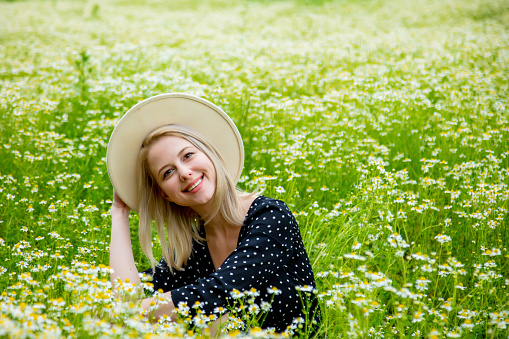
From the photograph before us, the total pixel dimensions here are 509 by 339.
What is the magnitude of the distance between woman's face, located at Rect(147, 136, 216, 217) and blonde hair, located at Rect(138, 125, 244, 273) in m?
0.05

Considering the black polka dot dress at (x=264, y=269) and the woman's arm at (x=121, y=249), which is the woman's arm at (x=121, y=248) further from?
the black polka dot dress at (x=264, y=269)

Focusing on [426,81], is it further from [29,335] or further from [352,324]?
[29,335]

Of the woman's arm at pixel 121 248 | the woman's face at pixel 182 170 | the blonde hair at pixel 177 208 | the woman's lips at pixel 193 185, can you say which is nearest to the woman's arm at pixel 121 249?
the woman's arm at pixel 121 248

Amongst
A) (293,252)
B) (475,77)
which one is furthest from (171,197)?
(475,77)

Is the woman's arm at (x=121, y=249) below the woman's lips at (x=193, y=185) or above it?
below

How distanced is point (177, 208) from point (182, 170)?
1.68ft

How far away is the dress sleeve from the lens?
9.05ft

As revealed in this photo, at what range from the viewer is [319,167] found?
5.14 meters

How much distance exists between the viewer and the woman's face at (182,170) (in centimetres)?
308

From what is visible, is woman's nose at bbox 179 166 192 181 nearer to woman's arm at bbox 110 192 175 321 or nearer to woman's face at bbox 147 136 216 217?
woman's face at bbox 147 136 216 217

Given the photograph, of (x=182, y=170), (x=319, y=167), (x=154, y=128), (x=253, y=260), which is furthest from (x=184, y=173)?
(x=319, y=167)

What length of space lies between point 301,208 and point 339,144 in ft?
3.63

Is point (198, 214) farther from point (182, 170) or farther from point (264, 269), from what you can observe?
point (264, 269)

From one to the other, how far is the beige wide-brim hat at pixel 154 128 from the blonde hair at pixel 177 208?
75 mm
